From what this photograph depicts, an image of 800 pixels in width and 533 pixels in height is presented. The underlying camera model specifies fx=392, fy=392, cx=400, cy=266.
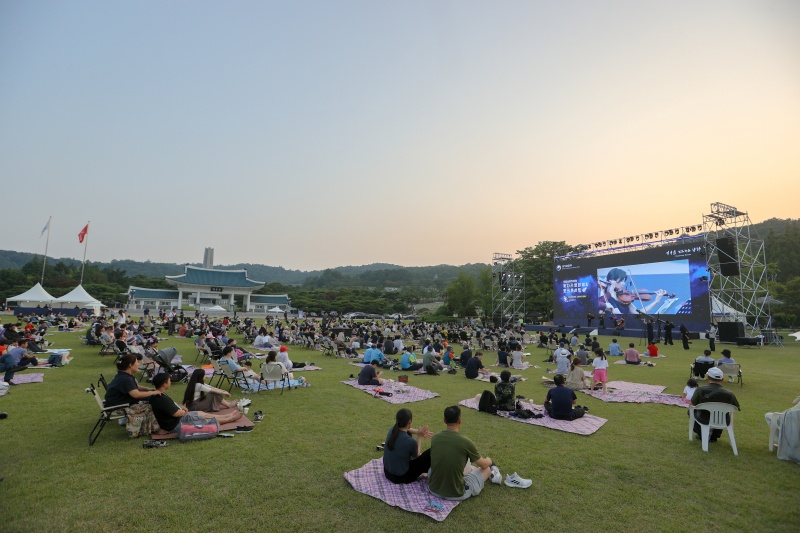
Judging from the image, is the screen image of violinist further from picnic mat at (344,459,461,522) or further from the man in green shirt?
picnic mat at (344,459,461,522)

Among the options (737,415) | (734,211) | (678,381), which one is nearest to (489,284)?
(734,211)

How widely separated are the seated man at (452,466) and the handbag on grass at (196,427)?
3.20 meters

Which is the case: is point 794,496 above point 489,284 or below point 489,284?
below

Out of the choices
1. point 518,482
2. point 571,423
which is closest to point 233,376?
point 518,482

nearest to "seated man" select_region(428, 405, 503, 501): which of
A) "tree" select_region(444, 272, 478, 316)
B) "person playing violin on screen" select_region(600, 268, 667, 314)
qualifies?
"person playing violin on screen" select_region(600, 268, 667, 314)

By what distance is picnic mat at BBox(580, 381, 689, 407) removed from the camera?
25.5ft

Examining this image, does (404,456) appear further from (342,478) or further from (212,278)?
(212,278)

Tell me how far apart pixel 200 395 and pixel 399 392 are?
3.97m

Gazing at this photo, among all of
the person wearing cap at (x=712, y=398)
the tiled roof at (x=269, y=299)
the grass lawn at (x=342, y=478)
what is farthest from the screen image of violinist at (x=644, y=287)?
the tiled roof at (x=269, y=299)

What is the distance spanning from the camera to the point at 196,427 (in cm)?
525

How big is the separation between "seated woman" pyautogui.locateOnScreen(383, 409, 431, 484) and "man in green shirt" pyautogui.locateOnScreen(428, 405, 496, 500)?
16cm

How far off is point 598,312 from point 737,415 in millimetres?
23335

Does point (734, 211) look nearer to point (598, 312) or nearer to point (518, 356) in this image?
point (598, 312)

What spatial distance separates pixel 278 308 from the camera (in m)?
58.6
